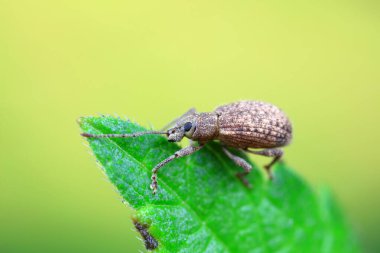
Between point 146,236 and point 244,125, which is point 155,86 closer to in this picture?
point 244,125

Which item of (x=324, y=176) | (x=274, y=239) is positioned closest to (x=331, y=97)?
(x=324, y=176)

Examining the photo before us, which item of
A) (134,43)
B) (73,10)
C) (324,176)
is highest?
(73,10)

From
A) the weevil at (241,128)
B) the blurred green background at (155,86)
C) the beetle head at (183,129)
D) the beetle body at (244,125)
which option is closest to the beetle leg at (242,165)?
the weevil at (241,128)

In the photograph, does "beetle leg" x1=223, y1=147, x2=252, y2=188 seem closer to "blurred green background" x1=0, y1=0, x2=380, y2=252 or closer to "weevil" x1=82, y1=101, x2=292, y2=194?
"weevil" x1=82, y1=101, x2=292, y2=194

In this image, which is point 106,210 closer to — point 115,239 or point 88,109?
point 115,239

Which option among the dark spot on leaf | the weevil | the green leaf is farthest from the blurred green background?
the dark spot on leaf

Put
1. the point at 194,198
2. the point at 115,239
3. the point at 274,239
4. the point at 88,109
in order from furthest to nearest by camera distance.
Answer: the point at 88,109 < the point at 115,239 < the point at 274,239 < the point at 194,198
